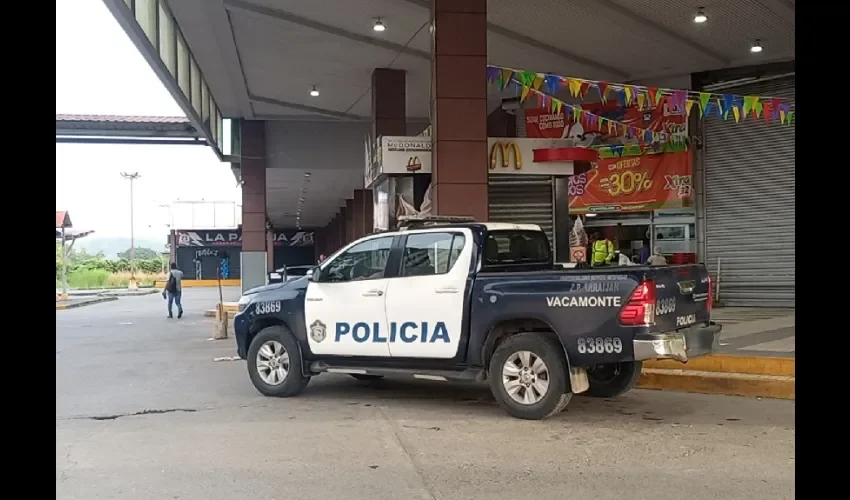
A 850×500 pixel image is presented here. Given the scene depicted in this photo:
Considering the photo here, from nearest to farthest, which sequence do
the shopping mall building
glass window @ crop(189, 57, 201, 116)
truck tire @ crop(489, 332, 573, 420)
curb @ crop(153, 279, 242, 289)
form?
truck tire @ crop(489, 332, 573, 420), the shopping mall building, glass window @ crop(189, 57, 201, 116), curb @ crop(153, 279, 242, 289)

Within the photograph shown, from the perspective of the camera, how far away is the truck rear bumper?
7.02 metres

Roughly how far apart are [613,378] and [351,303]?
3071mm

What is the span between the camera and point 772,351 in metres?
10.3

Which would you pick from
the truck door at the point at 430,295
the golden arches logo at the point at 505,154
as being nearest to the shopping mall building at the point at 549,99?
the golden arches logo at the point at 505,154

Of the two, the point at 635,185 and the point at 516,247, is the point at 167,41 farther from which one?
the point at 635,185

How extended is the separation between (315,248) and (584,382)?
6265cm

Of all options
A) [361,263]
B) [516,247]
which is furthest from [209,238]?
[516,247]

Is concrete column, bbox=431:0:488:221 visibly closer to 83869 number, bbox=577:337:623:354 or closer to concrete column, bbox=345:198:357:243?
83869 number, bbox=577:337:623:354

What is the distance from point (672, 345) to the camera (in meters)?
7.06

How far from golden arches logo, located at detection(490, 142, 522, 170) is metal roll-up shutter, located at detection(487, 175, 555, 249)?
5.42 ft

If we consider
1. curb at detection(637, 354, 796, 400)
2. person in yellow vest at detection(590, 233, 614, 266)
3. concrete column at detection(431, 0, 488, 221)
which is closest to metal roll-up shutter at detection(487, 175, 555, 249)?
concrete column at detection(431, 0, 488, 221)
